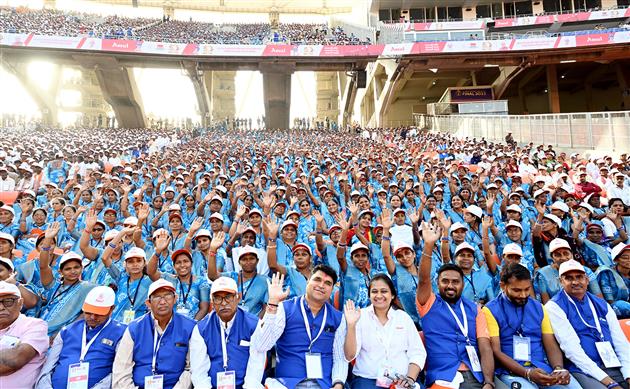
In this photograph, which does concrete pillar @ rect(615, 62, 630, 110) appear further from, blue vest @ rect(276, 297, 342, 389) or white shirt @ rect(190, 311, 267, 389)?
white shirt @ rect(190, 311, 267, 389)

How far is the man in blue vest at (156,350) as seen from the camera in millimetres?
2688

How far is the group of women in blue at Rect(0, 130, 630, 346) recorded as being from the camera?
368cm

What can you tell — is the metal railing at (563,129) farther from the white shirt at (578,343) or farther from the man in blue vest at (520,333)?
the man in blue vest at (520,333)

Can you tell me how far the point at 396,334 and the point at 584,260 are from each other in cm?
294

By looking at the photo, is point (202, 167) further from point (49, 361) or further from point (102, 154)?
point (49, 361)

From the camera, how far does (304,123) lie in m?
33.2

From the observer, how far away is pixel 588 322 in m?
2.89

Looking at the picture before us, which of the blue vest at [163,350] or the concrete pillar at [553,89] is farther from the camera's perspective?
the concrete pillar at [553,89]

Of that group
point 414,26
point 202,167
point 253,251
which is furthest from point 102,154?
point 414,26

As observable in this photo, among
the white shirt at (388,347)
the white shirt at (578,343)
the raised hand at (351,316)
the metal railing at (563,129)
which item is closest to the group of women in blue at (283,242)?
the white shirt at (578,343)

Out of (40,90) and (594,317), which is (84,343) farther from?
(40,90)

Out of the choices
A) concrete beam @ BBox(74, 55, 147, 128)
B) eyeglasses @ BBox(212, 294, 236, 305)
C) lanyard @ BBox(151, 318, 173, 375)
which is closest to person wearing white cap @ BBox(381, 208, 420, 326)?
eyeglasses @ BBox(212, 294, 236, 305)

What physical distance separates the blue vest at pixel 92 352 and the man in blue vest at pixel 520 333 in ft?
9.20

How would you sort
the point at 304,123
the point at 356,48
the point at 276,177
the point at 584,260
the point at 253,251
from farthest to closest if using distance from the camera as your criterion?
the point at 304,123 < the point at 356,48 < the point at 276,177 < the point at 584,260 < the point at 253,251
